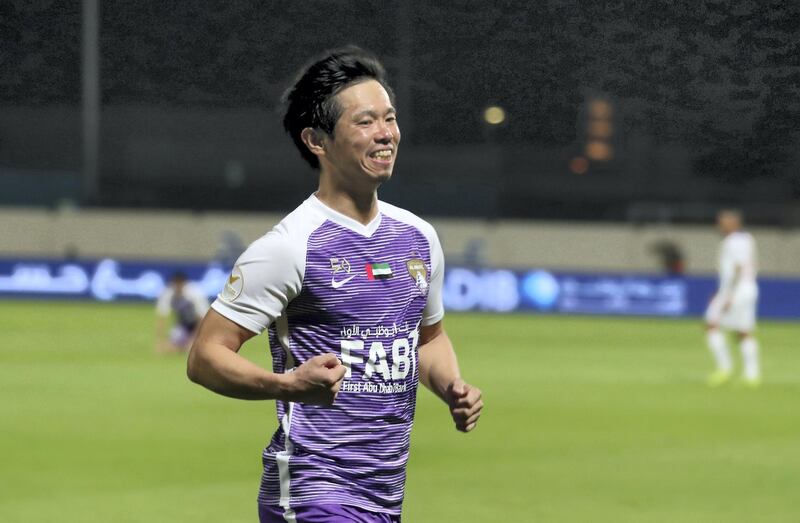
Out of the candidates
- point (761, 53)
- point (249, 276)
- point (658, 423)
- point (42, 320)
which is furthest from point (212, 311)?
point (42, 320)

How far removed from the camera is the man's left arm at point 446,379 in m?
4.37

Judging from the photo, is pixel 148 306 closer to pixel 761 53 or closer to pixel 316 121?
pixel 761 53

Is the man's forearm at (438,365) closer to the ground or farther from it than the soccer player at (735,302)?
closer to the ground

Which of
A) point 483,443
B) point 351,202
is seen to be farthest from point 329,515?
point 483,443

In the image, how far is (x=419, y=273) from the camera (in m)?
4.49

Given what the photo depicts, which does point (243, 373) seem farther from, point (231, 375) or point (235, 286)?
point (235, 286)

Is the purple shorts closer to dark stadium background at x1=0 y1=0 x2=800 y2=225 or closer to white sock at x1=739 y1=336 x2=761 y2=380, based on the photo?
dark stadium background at x1=0 y1=0 x2=800 y2=225

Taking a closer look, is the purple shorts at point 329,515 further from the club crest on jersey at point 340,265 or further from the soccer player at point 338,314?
the club crest on jersey at point 340,265

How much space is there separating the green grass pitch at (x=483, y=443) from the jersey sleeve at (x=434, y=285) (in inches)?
152

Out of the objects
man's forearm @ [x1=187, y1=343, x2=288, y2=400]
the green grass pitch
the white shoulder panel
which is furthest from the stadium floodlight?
man's forearm @ [x1=187, y1=343, x2=288, y2=400]

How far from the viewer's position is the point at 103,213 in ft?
126

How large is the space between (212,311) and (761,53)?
446 cm

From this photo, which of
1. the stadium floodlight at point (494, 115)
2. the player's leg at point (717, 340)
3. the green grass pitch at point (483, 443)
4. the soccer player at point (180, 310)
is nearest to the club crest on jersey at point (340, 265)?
the green grass pitch at point (483, 443)

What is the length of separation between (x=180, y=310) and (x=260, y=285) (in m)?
15.8
